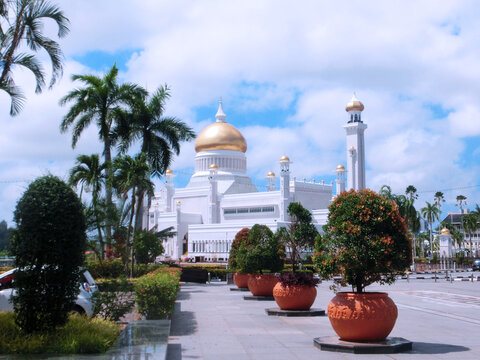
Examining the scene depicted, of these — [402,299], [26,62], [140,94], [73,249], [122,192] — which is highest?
[140,94]

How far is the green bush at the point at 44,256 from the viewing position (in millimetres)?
8438

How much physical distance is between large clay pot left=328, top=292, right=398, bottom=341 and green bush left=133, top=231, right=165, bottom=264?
17759 mm

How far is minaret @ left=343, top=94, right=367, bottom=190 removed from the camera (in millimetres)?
64250

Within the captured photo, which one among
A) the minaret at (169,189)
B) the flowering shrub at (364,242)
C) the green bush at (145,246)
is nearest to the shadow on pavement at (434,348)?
the flowering shrub at (364,242)

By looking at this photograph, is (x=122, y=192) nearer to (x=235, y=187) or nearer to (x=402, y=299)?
(x=402, y=299)

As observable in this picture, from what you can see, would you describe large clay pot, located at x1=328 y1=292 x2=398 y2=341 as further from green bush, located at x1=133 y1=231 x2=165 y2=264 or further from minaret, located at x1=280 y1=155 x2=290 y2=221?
minaret, located at x1=280 y1=155 x2=290 y2=221

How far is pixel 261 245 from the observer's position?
64.0 feet

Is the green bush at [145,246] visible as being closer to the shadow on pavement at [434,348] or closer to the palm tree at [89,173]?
the palm tree at [89,173]

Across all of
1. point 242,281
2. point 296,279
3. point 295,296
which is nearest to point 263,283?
point 295,296

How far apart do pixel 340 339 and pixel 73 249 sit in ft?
15.7

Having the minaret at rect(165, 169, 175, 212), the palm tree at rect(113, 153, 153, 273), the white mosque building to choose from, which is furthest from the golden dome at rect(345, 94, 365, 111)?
the palm tree at rect(113, 153, 153, 273)

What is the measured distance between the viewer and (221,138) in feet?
244

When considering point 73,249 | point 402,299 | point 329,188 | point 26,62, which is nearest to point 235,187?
point 329,188

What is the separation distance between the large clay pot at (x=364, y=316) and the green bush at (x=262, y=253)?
31.6 feet
